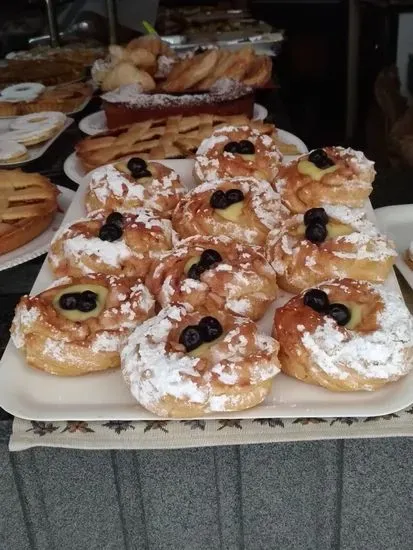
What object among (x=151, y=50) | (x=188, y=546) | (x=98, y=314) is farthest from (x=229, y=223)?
(x=151, y=50)

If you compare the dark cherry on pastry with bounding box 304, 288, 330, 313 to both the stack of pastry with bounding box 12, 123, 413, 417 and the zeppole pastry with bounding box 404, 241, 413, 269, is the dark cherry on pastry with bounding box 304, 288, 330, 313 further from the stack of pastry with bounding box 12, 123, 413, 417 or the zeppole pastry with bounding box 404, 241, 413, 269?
the zeppole pastry with bounding box 404, 241, 413, 269

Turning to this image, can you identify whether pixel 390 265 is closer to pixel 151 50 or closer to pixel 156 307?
pixel 156 307

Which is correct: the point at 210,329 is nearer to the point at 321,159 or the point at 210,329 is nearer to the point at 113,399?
the point at 113,399

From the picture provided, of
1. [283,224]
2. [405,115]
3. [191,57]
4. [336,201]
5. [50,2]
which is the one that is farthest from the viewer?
[405,115]

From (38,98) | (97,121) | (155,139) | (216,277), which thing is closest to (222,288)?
(216,277)

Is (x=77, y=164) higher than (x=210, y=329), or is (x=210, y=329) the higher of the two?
(x=210, y=329)

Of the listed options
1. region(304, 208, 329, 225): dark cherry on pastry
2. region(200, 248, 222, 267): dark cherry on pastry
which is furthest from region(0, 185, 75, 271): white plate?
region(304, 208, 329, 225): dark cherry on pastry

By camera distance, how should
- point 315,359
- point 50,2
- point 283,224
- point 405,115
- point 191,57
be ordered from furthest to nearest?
point 405,115
point 50,2
point 191,57
point 283,224
point 315,359
